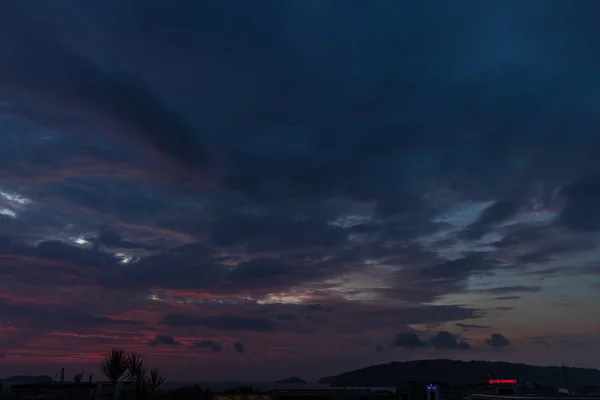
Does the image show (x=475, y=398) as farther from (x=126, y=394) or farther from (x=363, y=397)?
(x=363, y=397)

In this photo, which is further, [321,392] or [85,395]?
[321,392]

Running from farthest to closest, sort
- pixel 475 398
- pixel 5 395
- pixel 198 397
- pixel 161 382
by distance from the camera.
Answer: pixel 198 397 → pixel 5 395 → pixel 161 382 → pixel 475 398

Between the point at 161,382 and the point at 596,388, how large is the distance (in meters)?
76.1

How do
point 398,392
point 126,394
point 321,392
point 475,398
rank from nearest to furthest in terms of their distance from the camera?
point 475,398 < point 126,394 < point 321,392 < point 398,392

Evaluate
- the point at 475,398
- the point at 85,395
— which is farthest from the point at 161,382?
the point at 85,395

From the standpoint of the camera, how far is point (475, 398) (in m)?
15.1

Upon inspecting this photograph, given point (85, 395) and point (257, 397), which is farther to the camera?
point (85, 395)

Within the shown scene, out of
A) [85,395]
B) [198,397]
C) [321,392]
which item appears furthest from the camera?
[321,392]

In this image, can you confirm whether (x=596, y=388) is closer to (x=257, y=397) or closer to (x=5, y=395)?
(x=257, y=397)

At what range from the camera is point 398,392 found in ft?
218

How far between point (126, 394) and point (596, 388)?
73.3 meters

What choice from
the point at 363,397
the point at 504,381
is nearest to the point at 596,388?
the point at 504,381

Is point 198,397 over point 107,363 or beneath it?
beneath

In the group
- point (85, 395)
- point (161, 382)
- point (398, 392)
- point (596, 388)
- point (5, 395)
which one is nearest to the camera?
point (161, 382)
